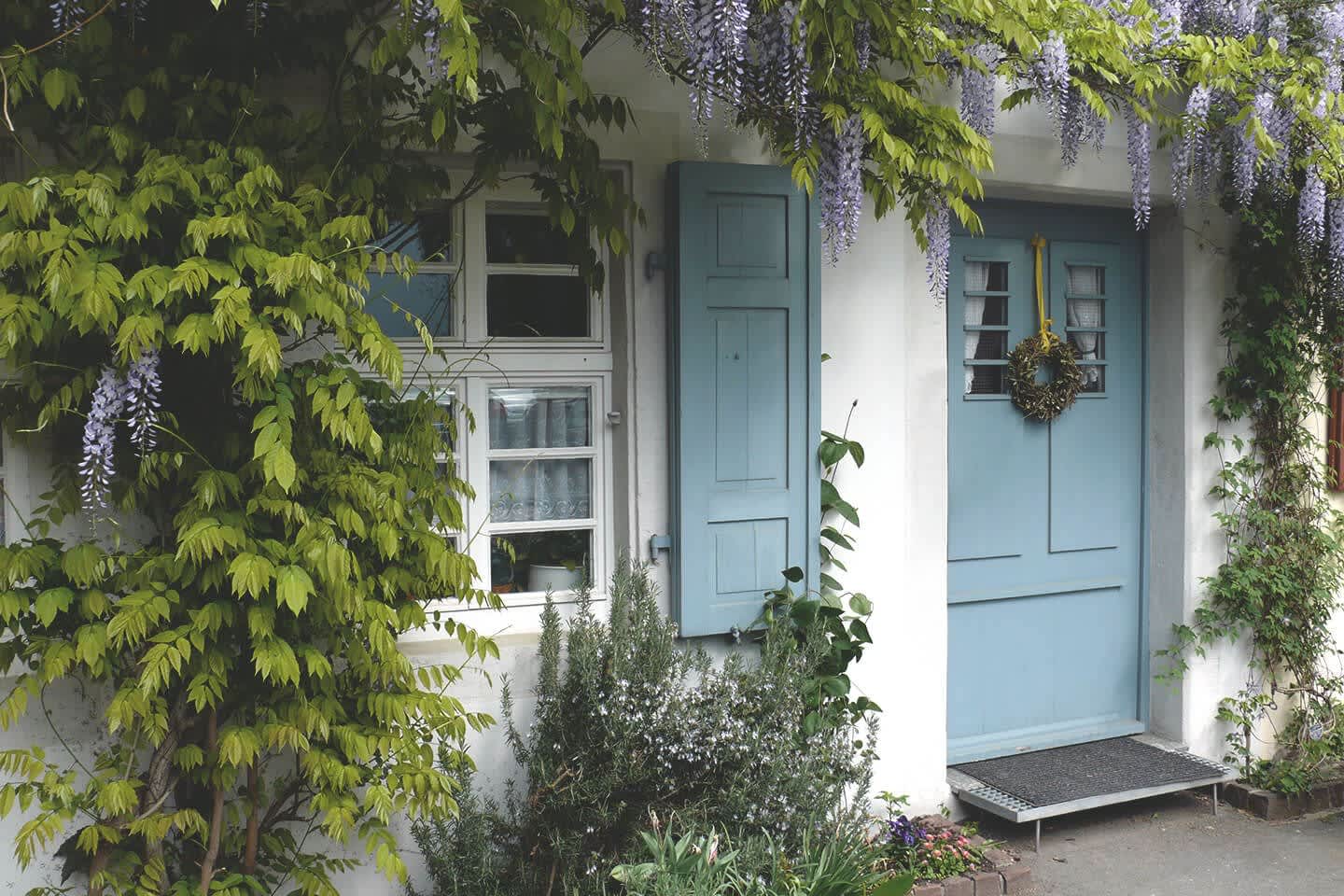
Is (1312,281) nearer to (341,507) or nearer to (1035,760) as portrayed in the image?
(1035,760)

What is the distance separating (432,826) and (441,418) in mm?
1216

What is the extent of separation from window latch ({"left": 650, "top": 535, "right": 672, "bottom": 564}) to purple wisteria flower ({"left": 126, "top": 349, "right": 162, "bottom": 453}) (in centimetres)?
154

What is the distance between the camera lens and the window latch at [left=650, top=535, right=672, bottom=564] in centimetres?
357

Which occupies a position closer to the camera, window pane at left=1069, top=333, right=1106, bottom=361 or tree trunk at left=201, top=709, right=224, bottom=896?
tree trunk at left=201, top=709, right=224, bottom=896

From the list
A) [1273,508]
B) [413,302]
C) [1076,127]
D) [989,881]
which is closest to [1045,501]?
[1273,508]

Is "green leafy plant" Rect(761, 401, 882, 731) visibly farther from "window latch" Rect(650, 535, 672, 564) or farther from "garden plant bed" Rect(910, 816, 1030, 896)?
"garden plant bed" Rect(910, 816, 1030, 896)

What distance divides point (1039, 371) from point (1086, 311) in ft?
1.29

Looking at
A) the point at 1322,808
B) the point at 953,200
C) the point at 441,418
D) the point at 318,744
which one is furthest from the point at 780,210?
the point at 1322,808

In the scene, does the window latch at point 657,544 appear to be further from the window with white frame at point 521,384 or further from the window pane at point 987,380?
the window pane at point 987,380

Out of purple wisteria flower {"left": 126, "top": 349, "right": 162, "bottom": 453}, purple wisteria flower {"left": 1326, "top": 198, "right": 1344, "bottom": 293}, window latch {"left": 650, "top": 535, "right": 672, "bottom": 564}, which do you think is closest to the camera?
purple wisteria flower {"left": 126, "top": 349, "right": 162, "bottom": 453}

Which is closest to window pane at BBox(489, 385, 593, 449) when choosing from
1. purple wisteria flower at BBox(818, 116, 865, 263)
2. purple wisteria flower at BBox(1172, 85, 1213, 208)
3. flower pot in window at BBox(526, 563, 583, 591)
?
flower pot in window at BBox(526, 563, 583, 591)

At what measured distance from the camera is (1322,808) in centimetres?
454

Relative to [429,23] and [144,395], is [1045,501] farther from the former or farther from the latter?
[144,395]

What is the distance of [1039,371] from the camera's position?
452cm
